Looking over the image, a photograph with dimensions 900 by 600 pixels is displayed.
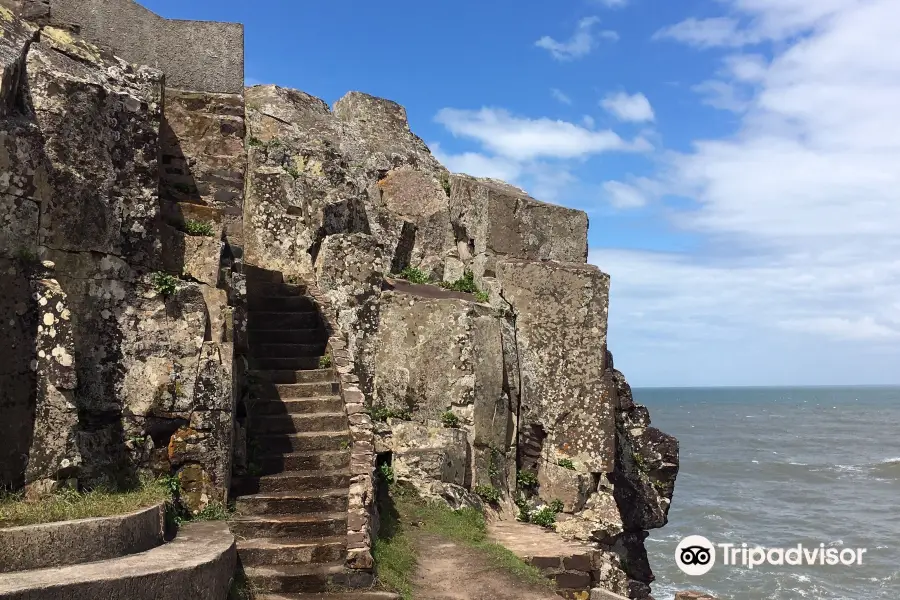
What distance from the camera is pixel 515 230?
14039mm

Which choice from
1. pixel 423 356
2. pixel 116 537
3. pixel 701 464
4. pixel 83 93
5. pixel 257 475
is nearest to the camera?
pixel 116 537

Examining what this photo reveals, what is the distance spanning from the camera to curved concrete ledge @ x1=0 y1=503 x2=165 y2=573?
5.43 m

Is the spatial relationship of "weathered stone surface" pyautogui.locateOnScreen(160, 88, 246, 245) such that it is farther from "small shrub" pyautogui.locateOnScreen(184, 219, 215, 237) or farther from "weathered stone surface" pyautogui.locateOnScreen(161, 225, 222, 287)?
"weathered stone surface" pyautogui.locateOnScreen(161, 225, 222, 287)

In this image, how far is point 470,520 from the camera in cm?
1077

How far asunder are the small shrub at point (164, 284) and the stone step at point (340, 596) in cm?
307

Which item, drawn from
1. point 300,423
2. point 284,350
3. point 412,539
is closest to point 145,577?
point 300,423

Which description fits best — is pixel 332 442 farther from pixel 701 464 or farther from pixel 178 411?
pixel 701 464

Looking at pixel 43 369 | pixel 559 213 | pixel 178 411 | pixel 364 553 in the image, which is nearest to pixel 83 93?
pixel 43 369

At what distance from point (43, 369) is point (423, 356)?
6.30 m

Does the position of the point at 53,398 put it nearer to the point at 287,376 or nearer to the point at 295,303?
the point at 287,376

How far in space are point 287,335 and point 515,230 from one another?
184 inches

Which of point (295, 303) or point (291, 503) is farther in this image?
point (295, 303)

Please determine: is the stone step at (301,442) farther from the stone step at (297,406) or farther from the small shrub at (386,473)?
the small shrub at (386,473)

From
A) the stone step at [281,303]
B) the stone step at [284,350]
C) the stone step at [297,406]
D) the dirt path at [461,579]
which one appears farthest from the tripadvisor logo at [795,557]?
the stone step at [297,406]
